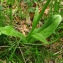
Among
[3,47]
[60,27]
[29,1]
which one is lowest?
[3,47]

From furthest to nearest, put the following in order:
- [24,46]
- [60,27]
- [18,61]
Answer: [60,27] → [24,46] → [18,61]

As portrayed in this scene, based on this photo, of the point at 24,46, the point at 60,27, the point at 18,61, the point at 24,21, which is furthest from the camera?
the point at 24,21

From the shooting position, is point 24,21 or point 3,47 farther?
point 24,21

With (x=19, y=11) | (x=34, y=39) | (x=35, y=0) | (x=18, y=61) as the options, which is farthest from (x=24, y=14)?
(x=18, y=61)

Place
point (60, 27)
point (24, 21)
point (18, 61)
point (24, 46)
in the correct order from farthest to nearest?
point (24, 21) → point (60, 27) → point (24, 46) → point (18, 61)

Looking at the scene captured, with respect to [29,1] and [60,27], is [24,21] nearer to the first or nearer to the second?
[29,1]

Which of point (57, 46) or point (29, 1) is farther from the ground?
point (29, 1)

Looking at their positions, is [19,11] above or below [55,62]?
above

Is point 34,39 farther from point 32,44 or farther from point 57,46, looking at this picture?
point 57,46

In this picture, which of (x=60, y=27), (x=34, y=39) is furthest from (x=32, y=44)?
(x=60, y=27)
